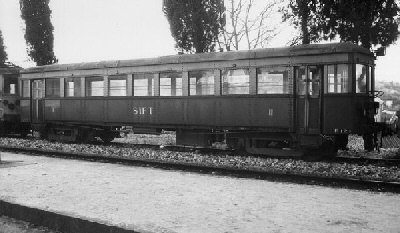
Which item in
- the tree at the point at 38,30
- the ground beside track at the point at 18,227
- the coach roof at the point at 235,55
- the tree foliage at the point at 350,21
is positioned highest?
the tree at the point at 38,30

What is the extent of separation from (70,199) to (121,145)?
31.3 feet

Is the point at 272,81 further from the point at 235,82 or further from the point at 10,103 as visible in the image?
the point at 10,103

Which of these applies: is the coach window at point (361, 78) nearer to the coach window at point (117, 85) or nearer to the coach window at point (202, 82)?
the coach window at point (202, 82)

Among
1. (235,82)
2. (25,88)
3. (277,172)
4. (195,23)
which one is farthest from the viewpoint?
(195,23)

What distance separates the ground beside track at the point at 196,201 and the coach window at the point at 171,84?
4.68m

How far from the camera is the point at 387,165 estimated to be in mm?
10438

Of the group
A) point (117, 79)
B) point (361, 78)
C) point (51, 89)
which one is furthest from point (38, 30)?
point (361, 78)

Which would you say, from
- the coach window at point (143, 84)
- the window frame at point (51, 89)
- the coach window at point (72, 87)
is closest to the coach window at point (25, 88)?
the window frame at point (51, 89)

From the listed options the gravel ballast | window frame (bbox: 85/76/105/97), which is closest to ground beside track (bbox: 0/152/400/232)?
the gravel ballast

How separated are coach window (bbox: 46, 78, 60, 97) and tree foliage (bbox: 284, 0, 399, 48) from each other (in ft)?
32.9

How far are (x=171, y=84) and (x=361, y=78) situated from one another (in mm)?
5640

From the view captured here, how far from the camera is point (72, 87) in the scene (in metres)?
16.2

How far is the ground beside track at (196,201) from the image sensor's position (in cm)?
487

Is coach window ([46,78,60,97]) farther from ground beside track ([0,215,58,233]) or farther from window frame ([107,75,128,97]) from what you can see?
ground beside track ([0,215,58,233])
